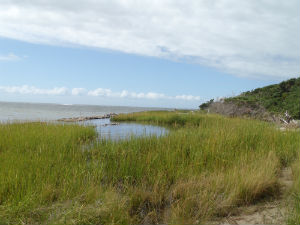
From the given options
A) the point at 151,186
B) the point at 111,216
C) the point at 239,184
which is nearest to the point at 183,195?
the point at 151,186

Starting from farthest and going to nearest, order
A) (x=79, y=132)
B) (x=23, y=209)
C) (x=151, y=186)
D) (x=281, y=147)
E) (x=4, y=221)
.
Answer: (x=79, y=132) → (x=281, y=147) → (x=151, y=186) → (x=23, y=209) → (x=4, y=221)

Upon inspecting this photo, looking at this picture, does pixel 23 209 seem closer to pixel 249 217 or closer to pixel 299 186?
pixel 249 217

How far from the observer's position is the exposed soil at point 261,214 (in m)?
3.09

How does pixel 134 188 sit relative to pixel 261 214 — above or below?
above

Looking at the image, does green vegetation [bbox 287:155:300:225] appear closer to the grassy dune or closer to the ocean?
the grassy dune

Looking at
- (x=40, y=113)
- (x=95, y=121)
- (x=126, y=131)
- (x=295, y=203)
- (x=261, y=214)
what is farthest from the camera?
(x=40, y=113)

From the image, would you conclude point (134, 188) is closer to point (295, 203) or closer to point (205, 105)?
point (295, 203)

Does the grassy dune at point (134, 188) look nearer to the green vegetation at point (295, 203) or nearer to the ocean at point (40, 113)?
the green vegetation at point (295, 203)

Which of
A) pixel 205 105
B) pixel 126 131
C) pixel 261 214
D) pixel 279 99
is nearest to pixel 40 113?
pixel 205 105

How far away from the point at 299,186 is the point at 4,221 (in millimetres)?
3799

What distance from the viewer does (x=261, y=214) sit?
3.30m

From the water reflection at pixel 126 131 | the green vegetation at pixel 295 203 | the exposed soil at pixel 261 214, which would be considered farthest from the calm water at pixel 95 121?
the exposed soil at pixel 261 214

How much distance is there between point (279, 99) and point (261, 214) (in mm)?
21184

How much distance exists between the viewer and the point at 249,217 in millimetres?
3234
